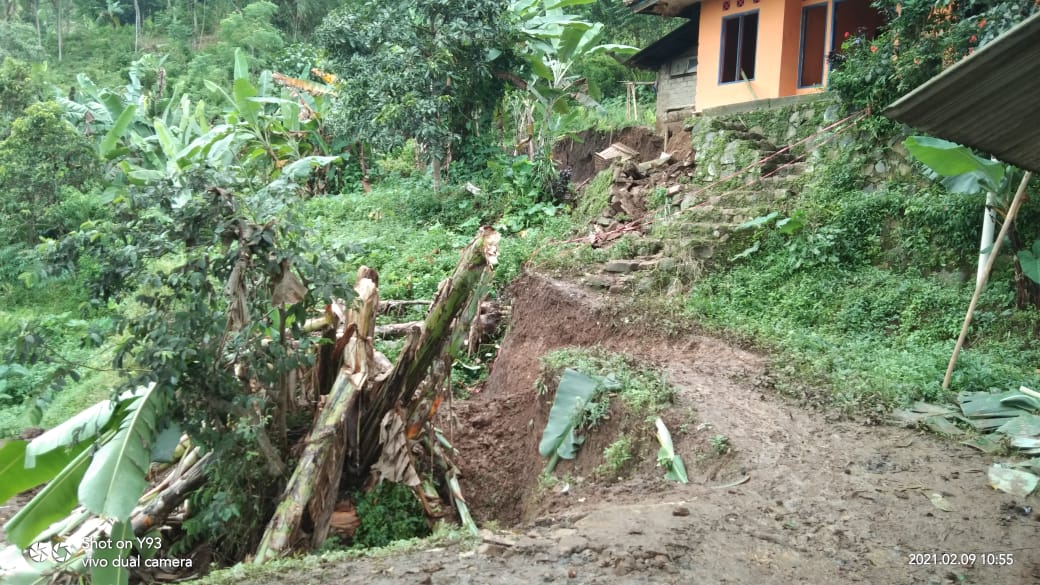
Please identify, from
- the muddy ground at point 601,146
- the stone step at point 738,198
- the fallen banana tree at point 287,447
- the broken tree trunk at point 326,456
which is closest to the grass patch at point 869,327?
the stone step at point 738,198

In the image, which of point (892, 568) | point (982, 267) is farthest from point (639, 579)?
point (982, 267)

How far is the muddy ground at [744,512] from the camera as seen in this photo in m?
3.53

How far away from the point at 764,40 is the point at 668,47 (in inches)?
157

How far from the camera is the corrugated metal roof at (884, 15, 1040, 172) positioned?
2430 millimetres

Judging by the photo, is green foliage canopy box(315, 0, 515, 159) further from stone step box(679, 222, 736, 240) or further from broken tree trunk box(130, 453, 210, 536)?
broken tree trunk box(130, 453, 210, 536)

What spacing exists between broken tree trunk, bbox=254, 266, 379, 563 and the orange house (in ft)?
27.3

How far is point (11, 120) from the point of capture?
51.7 ft

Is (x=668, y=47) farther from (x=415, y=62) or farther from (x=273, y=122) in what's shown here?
(x=273, y=122)

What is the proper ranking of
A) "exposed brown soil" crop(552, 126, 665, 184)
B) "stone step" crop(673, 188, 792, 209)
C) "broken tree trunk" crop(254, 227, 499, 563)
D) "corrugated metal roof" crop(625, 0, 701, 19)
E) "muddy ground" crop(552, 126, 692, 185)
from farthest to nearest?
"exposed brown soil" crop(552, 126, 665, 184) < "corrugated metal roof" crop(625, 0, 701, 19) < "muddy ground" crop(552, 126, 692, 185) < "stone step" crop(673, 188, 792, 209) < "broken tree trunk" crop(254, 227, 499, 563)

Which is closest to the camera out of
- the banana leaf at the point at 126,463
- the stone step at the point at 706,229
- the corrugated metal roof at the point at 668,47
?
the banana leaf at the point at 126,463

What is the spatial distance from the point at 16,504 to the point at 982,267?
30.1 ft

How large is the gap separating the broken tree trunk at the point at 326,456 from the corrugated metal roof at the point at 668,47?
12.2 m

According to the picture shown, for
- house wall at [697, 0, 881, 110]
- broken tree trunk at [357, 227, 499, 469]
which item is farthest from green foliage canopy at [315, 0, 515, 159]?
broken tree trunk at [357, 227, 499, 469]

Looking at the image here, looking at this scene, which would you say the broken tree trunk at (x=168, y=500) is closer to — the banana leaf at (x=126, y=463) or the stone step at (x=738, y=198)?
the banana leaf at (x=126, y=463)
